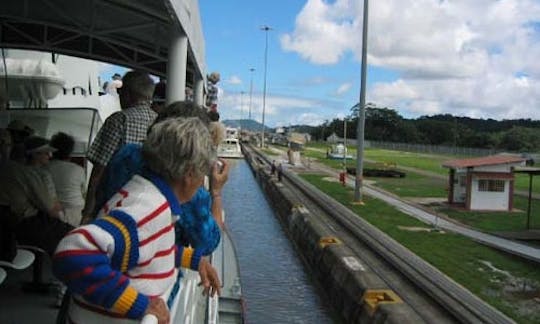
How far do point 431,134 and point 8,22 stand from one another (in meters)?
136

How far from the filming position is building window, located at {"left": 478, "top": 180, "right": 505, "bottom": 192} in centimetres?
2252

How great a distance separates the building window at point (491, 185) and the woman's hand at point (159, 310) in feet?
70.5

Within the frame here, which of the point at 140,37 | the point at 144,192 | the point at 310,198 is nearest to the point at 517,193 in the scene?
the point at 310,198

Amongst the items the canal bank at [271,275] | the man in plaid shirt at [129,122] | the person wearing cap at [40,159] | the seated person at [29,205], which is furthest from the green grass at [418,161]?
the man in plaid shirt at [129,122]

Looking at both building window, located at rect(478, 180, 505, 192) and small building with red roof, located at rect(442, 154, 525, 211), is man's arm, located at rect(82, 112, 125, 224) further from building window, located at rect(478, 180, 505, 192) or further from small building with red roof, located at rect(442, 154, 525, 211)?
building window, located at rect(478, 180, 505, 192)

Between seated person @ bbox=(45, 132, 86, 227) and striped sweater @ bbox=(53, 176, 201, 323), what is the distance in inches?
179

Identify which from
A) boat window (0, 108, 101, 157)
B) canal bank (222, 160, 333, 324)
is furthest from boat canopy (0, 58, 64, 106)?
boat window (0, 108, 101, 157)

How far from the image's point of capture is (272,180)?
34969 mm

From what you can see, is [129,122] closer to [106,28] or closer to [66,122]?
[66,122]

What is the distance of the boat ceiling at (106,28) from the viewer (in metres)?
6.68

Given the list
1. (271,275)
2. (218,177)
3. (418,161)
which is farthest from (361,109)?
(418,161)

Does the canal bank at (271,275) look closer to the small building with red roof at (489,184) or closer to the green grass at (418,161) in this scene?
the small building with red roof at (489,184)

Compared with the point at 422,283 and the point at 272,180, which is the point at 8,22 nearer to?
the point at 422,283

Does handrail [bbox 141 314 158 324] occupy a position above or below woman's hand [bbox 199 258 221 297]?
above
